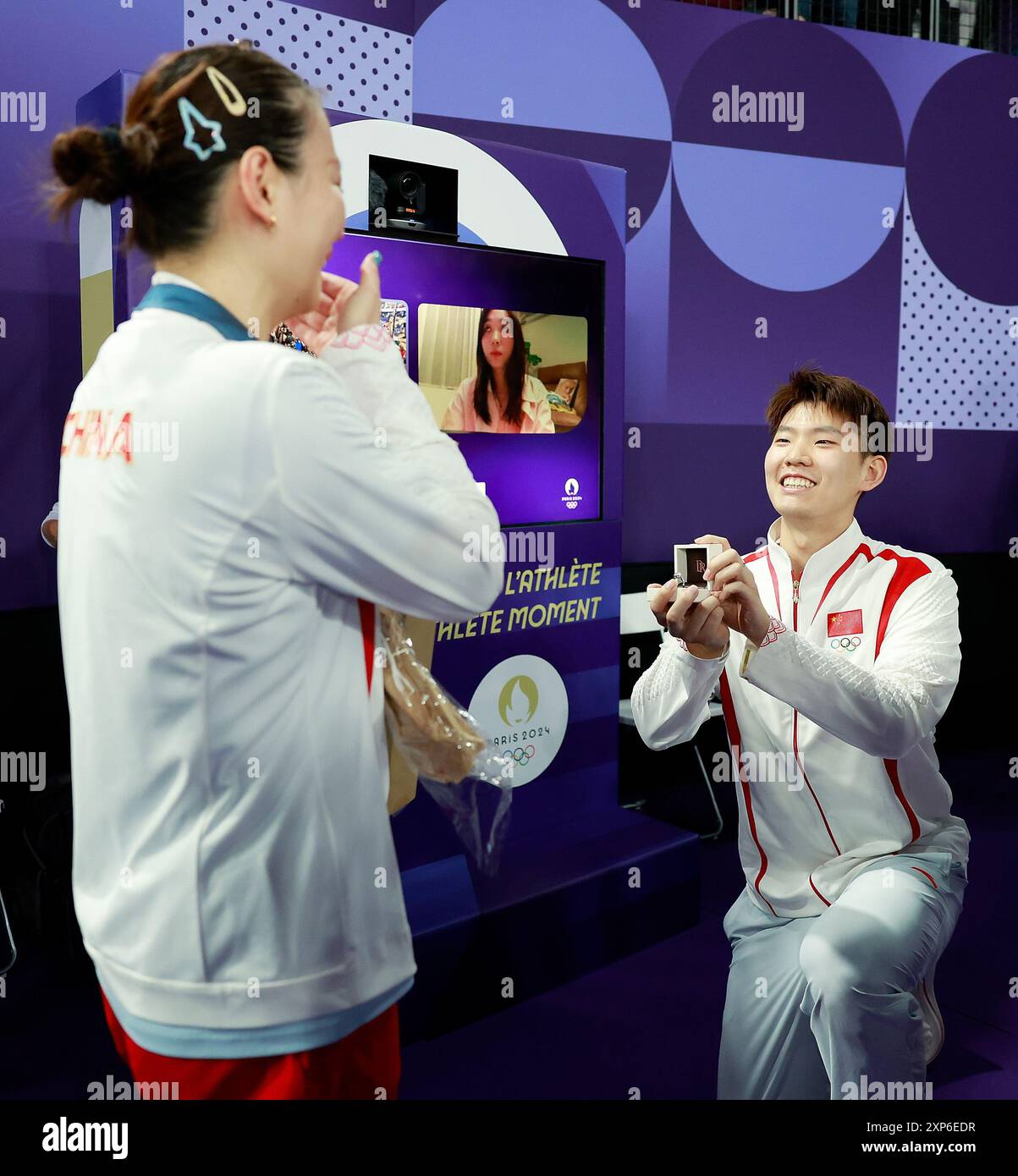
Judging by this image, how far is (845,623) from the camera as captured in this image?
2.22 metres

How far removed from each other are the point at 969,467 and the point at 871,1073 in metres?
4.29

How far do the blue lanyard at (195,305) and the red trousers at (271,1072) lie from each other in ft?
2.50

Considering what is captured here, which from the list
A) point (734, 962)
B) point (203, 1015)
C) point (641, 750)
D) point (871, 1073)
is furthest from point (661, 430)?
point (203, 1015)

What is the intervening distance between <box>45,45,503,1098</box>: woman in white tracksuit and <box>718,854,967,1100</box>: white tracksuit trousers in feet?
3.61

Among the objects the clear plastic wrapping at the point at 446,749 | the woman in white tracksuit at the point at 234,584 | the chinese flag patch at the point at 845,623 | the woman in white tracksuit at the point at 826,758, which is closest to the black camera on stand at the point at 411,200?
the woman in white tracksuit at the point at 826,758

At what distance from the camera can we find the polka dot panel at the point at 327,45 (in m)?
3.61

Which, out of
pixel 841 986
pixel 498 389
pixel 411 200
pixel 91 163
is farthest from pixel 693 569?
pixel 411 200

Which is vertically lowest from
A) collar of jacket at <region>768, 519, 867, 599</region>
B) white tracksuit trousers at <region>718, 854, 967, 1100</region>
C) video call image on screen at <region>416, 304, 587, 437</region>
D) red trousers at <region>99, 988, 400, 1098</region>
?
white tracksuit trousers at <region>718, 854, 967, 1100</region>

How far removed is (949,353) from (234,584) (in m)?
5.12

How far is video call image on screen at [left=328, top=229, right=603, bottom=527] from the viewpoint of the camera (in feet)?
9.99

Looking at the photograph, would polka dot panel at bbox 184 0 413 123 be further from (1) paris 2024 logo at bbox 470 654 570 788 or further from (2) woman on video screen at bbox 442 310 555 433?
(1) paris 2024 logo at bbox 470 654 570 788

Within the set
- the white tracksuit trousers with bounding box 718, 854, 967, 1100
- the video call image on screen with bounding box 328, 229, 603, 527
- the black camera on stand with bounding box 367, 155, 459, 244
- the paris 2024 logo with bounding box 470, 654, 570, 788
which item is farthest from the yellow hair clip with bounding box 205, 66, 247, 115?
the paris 2024 logo with bounding box 470, 654, 570, 788

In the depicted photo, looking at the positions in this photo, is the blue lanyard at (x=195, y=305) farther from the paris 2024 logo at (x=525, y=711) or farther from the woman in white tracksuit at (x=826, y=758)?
the paris 2024 logo at (x=525, y=711)

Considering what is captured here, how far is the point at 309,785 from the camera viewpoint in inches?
44.2
